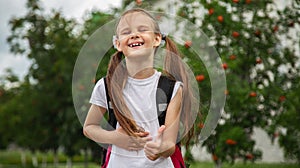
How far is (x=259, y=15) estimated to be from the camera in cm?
684

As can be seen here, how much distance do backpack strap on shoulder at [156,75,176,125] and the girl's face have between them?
119 mm

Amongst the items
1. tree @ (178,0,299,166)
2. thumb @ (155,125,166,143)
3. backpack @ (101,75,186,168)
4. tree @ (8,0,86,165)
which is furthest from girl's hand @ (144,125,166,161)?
tree @ (8,0,86,165)

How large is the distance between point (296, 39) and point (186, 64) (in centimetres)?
517

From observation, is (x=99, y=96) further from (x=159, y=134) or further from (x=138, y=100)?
(x=159, y=134)

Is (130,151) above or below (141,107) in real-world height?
below

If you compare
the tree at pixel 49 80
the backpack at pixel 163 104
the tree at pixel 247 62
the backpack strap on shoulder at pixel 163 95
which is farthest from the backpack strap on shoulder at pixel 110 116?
the tree at pixel 49 80

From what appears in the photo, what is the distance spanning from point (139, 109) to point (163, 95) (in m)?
0.10

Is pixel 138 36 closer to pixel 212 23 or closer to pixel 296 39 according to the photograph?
pixel 212 23

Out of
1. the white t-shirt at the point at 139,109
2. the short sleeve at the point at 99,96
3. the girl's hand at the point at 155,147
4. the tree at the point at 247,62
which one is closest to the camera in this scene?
the girl's hand at the point at 155,147

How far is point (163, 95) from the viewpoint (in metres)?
2.08

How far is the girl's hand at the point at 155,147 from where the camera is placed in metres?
1.93

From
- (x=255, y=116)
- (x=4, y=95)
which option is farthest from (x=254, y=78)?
(x=4, y=95)

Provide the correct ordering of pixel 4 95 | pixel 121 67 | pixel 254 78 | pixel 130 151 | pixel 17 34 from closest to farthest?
pixel 130 151, pixel 121 67, pixel 254 78, pixel 17 34, pixel 4 95

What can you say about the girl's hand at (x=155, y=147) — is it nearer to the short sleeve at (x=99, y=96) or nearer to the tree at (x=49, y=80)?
the short sleeve at (x=99, y=96)
